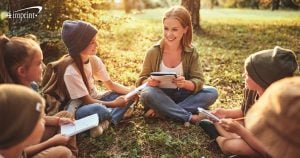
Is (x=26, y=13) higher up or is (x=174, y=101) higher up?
(x=26, y=13)

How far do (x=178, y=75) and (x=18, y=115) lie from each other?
7.79ft

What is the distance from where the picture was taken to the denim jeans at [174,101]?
4.21m

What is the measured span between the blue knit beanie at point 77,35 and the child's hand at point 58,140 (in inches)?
36.9

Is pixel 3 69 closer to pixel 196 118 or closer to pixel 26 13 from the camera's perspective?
pixel 196 118

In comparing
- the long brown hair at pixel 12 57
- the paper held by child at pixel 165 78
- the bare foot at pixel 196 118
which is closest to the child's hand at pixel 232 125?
the bare foot at pixel 196 118

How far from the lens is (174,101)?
4512 millimetres

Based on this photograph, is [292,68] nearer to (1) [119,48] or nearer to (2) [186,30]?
(2) [186,30]

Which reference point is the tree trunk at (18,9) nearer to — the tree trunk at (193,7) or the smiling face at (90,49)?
the smiling face at (90,49)

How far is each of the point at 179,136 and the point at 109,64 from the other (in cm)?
300

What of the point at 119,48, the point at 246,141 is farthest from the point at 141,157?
the point at 119,48

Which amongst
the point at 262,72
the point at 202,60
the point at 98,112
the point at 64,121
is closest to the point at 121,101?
the point at 98,112

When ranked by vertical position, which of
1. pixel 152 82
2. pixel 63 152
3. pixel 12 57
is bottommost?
pixel 63 152

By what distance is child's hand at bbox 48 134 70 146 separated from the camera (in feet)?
10.9

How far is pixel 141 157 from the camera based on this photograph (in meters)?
3.66
